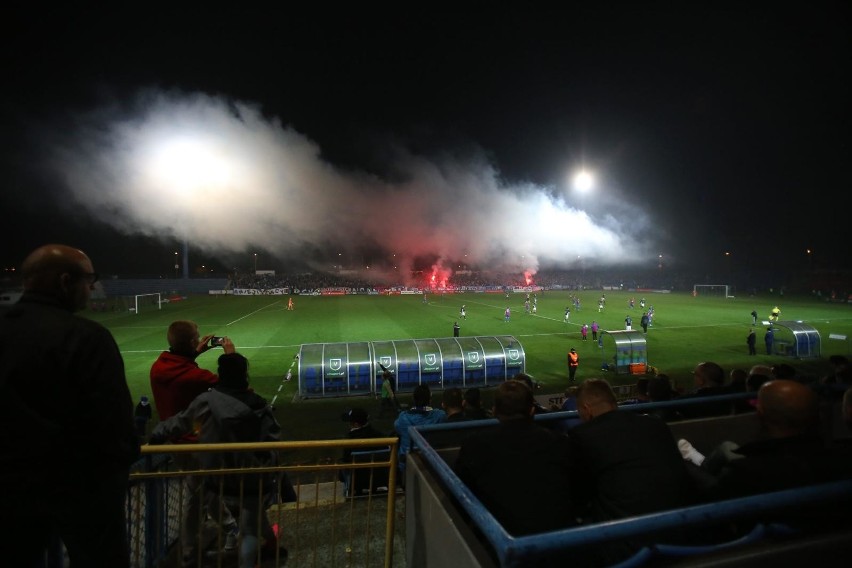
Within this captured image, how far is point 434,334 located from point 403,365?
13.4m

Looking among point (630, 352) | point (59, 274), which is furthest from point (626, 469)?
point (630, 352)

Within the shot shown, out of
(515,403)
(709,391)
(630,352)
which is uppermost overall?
(515,403)

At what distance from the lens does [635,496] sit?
93.3 inches

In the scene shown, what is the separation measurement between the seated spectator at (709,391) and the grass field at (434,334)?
29.7ft

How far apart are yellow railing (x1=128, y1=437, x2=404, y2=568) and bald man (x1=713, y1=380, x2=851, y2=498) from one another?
2.26 metres

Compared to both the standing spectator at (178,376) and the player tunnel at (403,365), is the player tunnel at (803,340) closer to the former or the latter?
the player tunnel at (403,365)

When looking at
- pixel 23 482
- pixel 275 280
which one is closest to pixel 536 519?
pixel 23 482

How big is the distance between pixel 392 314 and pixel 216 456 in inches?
1453

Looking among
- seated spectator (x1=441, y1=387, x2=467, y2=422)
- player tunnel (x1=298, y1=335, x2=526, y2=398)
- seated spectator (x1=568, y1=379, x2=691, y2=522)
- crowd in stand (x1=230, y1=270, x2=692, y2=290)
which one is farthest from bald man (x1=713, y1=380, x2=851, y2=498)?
crowd in stand (x1=230, y1=270, x2=692, y2=290)

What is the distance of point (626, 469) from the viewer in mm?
2445

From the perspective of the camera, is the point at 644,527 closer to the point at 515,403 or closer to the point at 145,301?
the point at 515,403

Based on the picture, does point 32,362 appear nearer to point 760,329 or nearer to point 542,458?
point 542,458

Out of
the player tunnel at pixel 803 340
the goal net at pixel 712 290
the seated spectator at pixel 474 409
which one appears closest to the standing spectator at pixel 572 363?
the player tunnel at pixel 803 340

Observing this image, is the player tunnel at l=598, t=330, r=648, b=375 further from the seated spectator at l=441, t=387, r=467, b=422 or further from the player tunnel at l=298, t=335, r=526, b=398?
the seated spectator at l=441, t=387, r=467, b=422
